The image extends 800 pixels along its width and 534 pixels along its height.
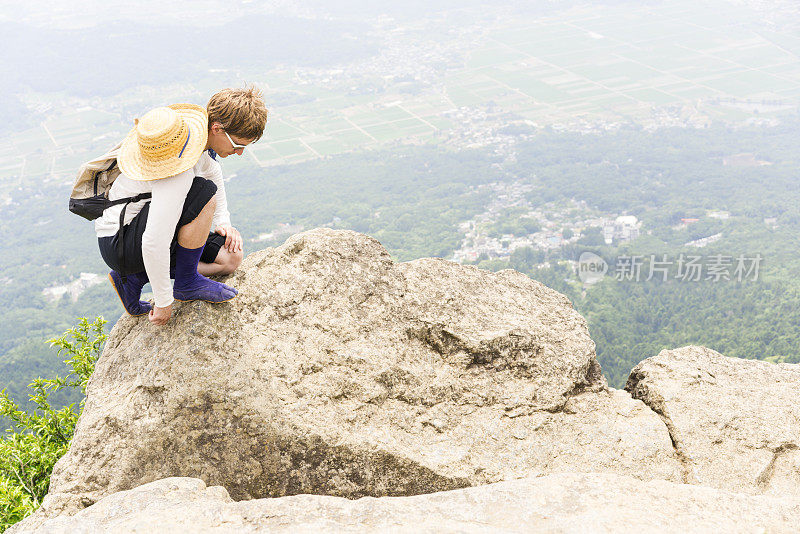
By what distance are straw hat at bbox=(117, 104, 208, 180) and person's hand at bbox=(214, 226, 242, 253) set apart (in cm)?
110

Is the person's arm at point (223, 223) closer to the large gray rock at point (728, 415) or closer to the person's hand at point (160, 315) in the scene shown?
the person's hand at point (160, 315)

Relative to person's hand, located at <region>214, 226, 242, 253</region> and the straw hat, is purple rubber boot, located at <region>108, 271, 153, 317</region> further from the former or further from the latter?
the straw hat

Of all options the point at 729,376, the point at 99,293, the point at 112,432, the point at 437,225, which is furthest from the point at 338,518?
the point at 437,225

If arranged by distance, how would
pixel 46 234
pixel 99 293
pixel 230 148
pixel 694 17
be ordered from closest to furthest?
pixel 230 148
pixel 99 293
pixel 46 234
pixel 694 17

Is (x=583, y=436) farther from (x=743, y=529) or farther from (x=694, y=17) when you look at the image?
(x=694, y=17)

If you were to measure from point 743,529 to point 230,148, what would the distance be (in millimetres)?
4537

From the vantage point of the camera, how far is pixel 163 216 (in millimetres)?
4547

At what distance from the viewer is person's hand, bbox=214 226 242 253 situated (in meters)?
5.58

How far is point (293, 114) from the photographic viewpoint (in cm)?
13962

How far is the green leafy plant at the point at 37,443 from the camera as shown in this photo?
6566 mm

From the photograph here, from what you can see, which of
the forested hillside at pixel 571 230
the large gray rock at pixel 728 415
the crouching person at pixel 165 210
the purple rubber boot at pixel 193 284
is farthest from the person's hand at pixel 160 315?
the forested hillside at pixel 571 230

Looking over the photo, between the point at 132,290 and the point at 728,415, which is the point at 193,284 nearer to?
the point at 132,290

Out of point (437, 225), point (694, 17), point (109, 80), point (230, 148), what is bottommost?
point (109, 80)

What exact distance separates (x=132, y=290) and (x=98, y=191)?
3.30ft
